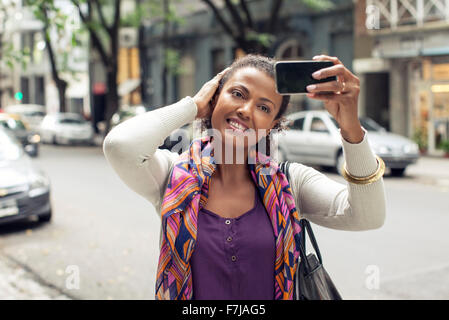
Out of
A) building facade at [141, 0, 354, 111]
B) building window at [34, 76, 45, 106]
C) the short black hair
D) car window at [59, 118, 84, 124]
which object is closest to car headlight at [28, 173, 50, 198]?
the short black hair

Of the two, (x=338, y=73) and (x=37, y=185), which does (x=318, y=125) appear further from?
(x=338, y=73)

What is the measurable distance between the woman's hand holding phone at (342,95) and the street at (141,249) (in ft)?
12.2

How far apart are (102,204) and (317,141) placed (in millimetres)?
6270

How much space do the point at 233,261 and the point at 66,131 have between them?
27.7m

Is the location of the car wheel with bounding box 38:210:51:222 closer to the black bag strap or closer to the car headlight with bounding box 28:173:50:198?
the car headlight with bounding box 28:173:50:198

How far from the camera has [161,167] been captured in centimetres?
230

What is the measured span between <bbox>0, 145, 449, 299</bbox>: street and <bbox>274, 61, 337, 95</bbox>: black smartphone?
382cm

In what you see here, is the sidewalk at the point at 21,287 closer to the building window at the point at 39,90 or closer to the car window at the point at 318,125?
the car window at the point at 318,125

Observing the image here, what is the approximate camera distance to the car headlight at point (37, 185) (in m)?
8.51

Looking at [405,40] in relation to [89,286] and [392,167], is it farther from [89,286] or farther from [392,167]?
[89,286]

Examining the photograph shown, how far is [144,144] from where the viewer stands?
2119 millimetres

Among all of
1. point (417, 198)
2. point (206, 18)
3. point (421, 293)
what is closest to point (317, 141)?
point (417, 198)

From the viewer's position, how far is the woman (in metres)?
2.12

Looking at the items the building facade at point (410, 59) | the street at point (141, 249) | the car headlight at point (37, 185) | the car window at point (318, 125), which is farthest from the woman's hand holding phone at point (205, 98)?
the building facade at point (410, 59)
